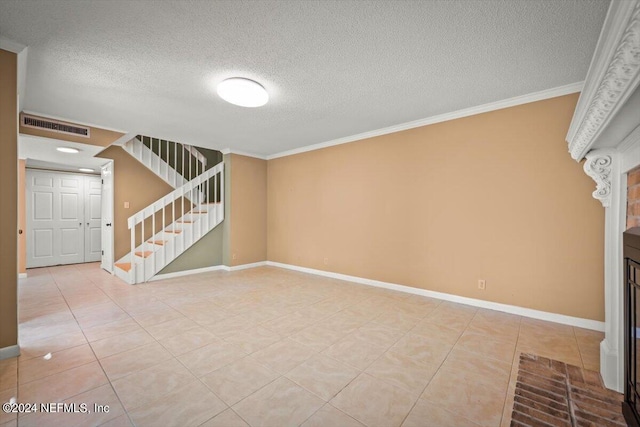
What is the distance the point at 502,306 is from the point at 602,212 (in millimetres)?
1361

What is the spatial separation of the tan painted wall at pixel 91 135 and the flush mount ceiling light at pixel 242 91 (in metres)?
2.66

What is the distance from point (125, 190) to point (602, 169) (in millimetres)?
6944

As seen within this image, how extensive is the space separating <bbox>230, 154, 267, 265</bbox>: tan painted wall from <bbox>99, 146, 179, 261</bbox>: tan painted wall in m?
1.61

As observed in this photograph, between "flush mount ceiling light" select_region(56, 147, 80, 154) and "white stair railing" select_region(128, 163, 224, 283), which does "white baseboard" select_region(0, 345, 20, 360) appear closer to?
"white stair railing" select_region(128, 163, 224, 283)

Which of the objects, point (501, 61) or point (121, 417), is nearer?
point (121, 417)

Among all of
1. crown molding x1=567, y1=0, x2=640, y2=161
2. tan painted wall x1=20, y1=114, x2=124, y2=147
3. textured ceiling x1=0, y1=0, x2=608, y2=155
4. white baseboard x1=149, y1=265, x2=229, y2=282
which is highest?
textured ceiling x1=0, y1=0, x2=608, y2=155

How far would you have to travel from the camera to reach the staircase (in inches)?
183

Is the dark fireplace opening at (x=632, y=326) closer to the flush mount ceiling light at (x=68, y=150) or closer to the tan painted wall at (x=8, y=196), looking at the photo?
Result: the tan painted wall at (x=8, y=196)

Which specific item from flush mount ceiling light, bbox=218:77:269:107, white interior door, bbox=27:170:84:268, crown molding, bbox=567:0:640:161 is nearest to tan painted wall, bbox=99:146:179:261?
white interior door, bbox=27:170:84:268

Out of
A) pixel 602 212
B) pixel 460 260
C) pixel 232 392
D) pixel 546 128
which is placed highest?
pixel 546 128

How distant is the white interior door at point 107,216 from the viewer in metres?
5.32

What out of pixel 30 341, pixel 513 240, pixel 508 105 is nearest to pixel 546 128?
pixel 508 105

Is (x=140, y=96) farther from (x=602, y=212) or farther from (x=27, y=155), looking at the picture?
(x=602, y=212)

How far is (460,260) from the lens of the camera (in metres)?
3.46
